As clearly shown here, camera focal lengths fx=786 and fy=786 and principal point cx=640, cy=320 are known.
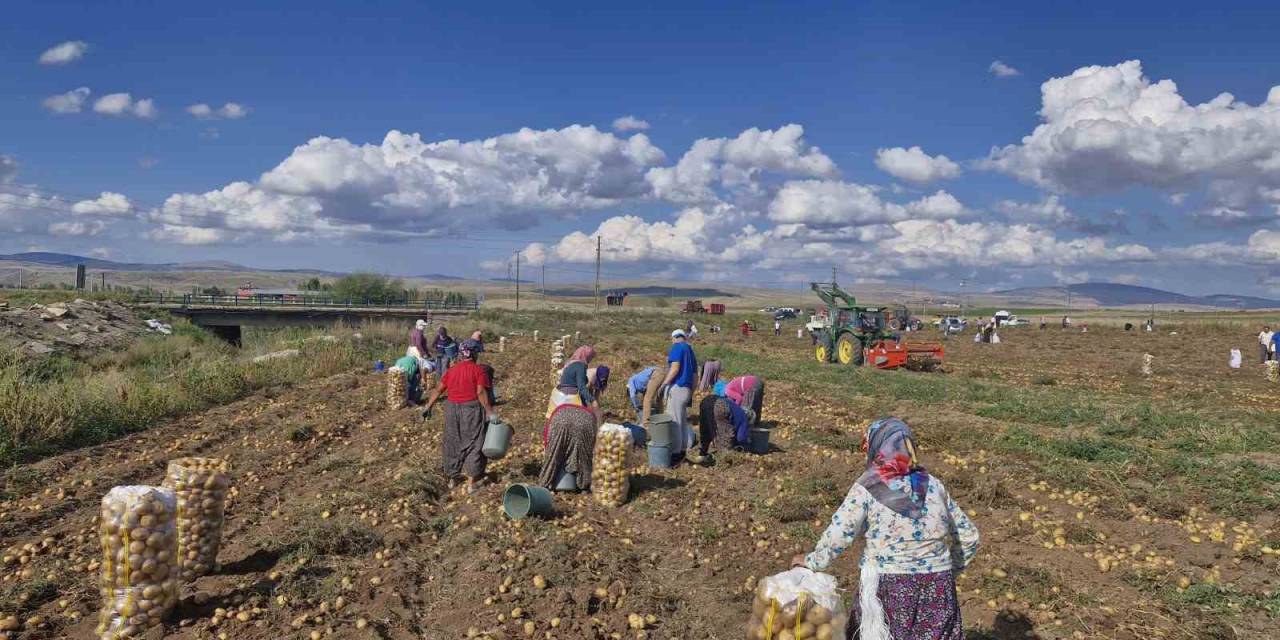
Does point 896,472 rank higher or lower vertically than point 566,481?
higher

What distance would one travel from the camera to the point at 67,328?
27828mm

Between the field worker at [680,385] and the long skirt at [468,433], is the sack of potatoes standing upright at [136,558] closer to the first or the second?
the long skirt at [468,433]

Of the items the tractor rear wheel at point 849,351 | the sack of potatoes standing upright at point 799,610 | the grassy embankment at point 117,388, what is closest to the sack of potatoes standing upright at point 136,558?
the sack of potatoes standing upright at point 799,610

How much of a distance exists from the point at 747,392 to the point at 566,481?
3610 millimetres

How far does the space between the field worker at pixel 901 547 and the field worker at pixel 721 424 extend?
6344 millimetres

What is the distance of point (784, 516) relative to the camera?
773cm

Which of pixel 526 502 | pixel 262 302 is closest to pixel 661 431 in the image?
pixel 526 502

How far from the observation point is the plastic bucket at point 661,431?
31.4 feet

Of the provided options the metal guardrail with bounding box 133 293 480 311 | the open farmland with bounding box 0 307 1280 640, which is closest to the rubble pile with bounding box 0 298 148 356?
the metal guardrail with bounding box 133 293 480 311

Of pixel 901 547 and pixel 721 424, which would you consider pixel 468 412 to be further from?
pixel 901 547

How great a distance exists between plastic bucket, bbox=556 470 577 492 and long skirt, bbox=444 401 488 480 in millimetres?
940

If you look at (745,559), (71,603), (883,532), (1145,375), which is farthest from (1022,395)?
(71,603)

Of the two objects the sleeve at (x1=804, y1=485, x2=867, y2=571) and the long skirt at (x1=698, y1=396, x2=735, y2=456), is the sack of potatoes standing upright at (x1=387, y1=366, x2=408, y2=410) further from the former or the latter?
the sleeve at (x1=804, y1=485, x2=867, y2=571)

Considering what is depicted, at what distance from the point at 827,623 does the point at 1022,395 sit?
53.0 ft
